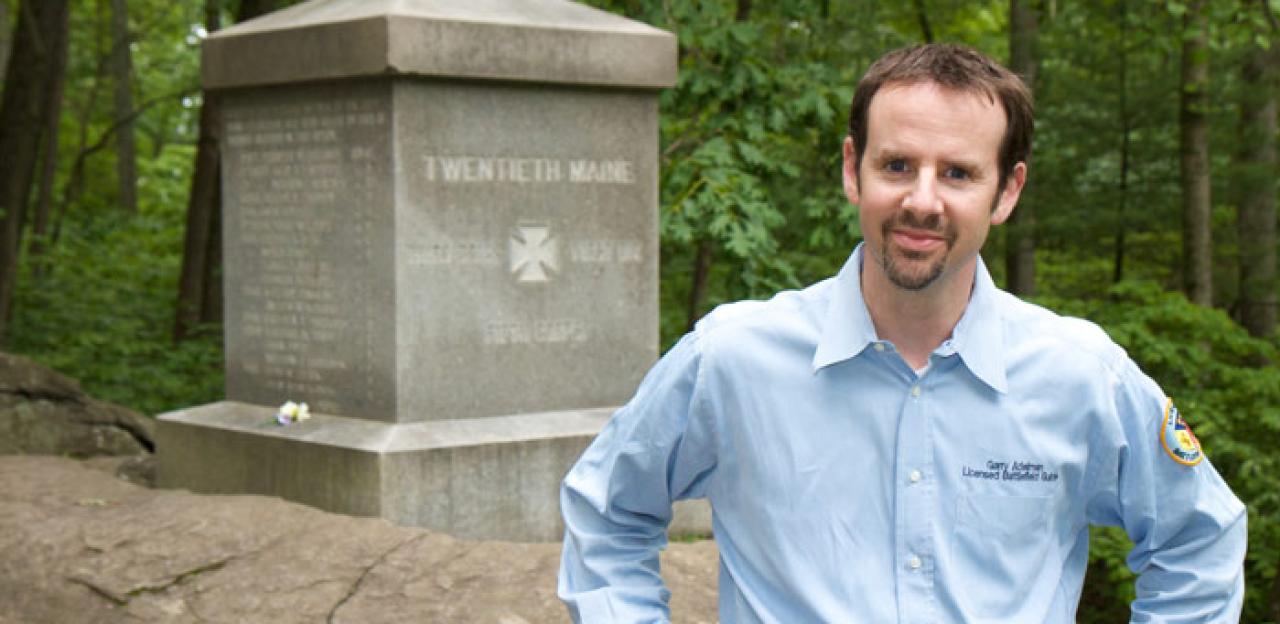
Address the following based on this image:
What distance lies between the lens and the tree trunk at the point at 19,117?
37.7ft

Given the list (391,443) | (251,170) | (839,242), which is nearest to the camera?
(391,443)

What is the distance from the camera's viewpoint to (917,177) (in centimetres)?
205

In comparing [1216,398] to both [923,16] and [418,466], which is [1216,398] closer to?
[418,466]

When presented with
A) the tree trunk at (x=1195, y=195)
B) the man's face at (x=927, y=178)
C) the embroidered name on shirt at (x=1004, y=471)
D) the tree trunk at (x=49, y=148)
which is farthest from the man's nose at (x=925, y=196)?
the tree trunk at (x=49, y=148)

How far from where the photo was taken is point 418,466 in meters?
5.55

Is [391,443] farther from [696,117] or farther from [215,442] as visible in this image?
[696,117]

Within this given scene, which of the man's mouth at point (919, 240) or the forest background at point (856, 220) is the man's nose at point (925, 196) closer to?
the man's mouth at point (919, 240)

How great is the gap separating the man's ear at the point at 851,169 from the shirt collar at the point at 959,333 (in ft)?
0.45

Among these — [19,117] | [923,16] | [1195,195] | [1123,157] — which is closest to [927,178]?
[19,117]

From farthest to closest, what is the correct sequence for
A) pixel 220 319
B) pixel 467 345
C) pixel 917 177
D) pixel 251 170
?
pixel 220 319 < pixel 251 170 < pixel 467 345 < pixel 917 177

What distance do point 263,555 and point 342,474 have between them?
576mm

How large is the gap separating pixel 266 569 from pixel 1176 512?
366 centimetres

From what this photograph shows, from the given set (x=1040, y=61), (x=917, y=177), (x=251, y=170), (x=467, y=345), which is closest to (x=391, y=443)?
(x=467, y=345)

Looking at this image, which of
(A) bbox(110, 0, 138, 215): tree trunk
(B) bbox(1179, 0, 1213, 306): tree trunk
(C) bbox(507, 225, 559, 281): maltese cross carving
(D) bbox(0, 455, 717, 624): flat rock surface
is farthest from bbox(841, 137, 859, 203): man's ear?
(A) bbox(110, 0, 138, 215): tree trunk
